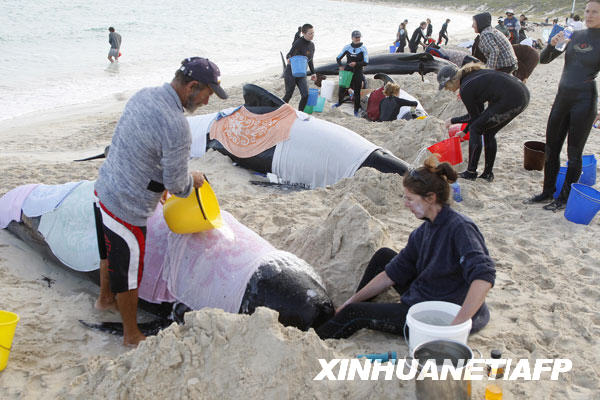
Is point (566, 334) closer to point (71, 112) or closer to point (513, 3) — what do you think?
point (71, 112)

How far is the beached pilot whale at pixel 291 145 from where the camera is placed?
625 centimetres

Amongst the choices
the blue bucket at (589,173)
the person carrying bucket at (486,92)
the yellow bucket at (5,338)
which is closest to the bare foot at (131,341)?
the yellow bucket at (5,338)

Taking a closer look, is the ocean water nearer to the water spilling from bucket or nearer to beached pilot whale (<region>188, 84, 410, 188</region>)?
beached pilot whale (<region>188, 84, 410, 188</region>)

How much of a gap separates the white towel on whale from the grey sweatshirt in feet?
10.7

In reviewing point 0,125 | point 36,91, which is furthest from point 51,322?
point 36,91

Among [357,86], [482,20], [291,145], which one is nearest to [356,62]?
[357,86]

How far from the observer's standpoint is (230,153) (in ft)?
23.1

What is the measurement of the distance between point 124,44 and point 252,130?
20.6 metres

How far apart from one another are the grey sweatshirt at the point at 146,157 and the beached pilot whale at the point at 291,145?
3.28m

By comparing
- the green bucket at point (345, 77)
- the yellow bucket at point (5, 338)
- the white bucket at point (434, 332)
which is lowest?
the yellow bucket at point (5, 338)

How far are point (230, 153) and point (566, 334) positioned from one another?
4870 mm

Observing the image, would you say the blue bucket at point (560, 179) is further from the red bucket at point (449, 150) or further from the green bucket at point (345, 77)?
the green bucket at point (345, 77)

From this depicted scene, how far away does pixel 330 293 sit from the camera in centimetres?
389

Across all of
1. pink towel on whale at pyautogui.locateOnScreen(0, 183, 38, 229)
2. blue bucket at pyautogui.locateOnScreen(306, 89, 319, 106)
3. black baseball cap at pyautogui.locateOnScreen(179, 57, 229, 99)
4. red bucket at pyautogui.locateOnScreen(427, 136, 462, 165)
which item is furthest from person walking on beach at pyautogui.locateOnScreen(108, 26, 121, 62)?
black baseball cap at pyautogui.locateOnScreen(179, 57, 229, 99)
